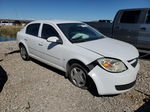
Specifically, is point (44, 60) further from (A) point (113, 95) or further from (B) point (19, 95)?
(A) point (113, 95)

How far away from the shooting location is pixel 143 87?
4.00 meters

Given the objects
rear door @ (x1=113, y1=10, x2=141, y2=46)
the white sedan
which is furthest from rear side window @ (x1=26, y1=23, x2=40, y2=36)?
rear door @ (x1=113, y1=10, x2=141, y2=46)

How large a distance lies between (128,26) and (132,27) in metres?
0.18

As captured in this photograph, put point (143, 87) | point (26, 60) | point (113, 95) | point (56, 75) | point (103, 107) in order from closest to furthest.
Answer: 1. point (103, 107)
2. point (113, 95)
3. point (143, 87)
4. point (56, 75)
5. point (26, 60)

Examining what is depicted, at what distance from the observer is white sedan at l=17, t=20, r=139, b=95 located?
3285 mm

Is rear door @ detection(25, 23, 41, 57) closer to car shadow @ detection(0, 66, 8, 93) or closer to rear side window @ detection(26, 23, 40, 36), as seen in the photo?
rear side window @ detection(26, 23, 40, 36)

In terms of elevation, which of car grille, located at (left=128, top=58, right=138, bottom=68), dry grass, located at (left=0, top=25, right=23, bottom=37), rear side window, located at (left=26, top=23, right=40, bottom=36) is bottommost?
dry grass, located at (left=0, top=25, right=23, bottom=37)

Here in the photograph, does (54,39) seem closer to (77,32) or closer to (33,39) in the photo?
(77,32)

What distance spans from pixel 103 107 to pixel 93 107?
0.64 feet

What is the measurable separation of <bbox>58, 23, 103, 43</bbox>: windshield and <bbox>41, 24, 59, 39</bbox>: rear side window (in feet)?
0.71

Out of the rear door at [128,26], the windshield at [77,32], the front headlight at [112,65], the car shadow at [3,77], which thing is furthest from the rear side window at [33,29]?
the rear door at [128,26]

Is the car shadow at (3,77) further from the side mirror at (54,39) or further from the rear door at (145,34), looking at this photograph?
the rear door at (145,34)

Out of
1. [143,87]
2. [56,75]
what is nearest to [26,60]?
[56,75]

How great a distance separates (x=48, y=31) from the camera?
483 centimetres
